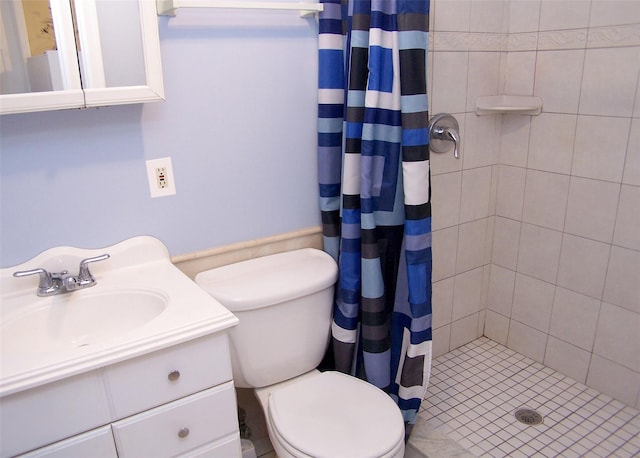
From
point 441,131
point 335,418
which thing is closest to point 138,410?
point 335,418

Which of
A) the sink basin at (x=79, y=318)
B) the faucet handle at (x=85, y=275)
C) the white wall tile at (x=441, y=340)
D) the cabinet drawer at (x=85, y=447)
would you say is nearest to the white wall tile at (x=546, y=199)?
the white wall tile at (x=441, y=340)

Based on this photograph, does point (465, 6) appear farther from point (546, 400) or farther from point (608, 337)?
point (546, 400)

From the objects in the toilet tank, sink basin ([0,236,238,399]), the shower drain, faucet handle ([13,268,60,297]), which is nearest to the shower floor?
the shower drain

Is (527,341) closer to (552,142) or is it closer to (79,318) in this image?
(552,142)

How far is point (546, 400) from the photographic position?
2053mm

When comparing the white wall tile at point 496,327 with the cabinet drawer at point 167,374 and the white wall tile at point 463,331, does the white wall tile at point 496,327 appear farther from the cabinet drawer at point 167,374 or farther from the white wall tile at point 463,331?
the cabinet drawer at point 167,374

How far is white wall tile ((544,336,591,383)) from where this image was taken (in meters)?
2.12

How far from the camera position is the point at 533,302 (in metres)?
2.26

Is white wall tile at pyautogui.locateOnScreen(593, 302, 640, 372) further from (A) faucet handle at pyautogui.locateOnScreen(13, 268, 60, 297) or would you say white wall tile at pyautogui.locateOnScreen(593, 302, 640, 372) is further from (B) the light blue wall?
(A) faucet handle at pyautogui.locateOnScreen(13, 268, 60, 297)

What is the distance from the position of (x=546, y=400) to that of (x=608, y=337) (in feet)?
1.16

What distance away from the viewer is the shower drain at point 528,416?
75.7 inches

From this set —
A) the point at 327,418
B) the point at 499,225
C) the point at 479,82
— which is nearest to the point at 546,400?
the point at 499,225

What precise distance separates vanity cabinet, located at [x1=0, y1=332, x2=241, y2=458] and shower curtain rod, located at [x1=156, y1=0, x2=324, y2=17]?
A: 878 millimetres

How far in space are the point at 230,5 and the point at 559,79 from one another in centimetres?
133
